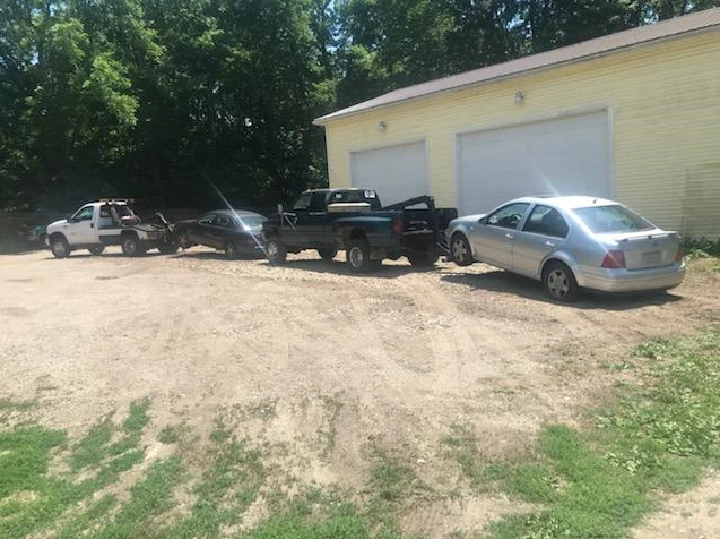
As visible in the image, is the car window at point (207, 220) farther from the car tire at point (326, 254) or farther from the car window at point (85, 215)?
the car tire at point (326, 254)

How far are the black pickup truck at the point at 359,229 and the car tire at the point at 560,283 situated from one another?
4004 mm

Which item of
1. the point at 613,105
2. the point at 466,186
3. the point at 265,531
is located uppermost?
the point at 613,105

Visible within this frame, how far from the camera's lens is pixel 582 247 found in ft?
33.1

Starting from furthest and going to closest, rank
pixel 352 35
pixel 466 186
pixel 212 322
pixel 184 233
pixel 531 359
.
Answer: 1. pixel 352 35
2. pixel 184 233
3. pixel 466 186
4. pixel 212 322
5. pixel 531 359

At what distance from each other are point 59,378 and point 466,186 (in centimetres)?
1480

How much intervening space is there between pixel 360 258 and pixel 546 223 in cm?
480

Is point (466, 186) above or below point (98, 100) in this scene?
below

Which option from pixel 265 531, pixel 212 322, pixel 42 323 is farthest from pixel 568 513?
pixel 42 323

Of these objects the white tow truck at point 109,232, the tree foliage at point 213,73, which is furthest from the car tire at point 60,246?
the tree foliage at point 213,73

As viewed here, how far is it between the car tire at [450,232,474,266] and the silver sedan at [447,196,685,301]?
1.22 meters

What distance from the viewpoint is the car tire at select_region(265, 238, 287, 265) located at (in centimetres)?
1747

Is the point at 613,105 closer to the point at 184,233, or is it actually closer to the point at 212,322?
the point at 212,322

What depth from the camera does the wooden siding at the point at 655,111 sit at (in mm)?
14625

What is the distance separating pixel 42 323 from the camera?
10234 mm
